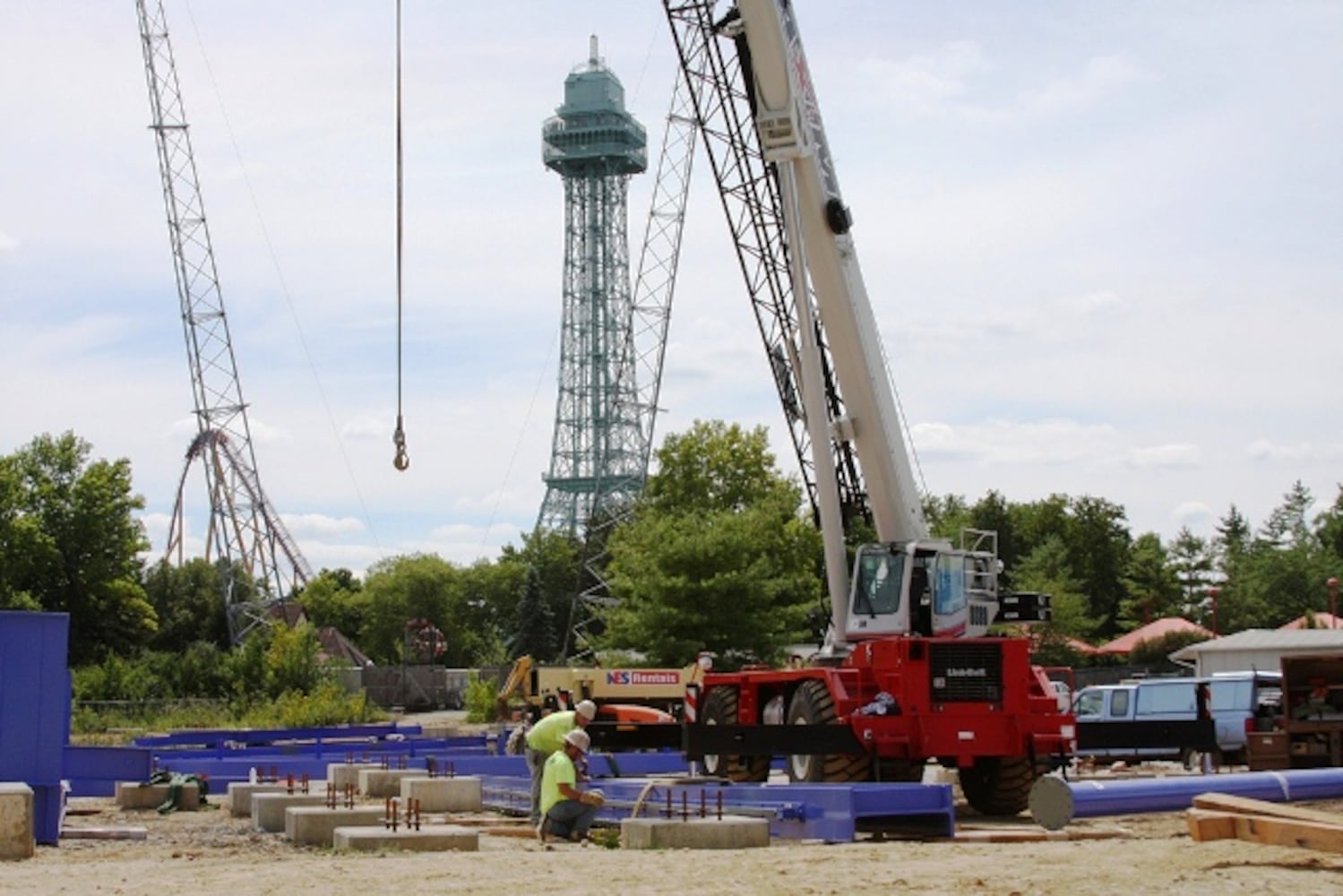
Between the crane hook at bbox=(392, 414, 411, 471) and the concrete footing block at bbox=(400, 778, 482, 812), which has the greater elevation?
the crane hook at bbox=(392, 414, 411, 471)

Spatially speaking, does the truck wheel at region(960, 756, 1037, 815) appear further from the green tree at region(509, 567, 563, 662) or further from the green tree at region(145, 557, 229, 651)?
the green tree at region(145, 557, 229, 651)

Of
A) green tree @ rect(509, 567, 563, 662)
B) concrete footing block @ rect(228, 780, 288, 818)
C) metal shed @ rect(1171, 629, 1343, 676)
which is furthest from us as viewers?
green tree @ rect(509, 567, 563, 662)

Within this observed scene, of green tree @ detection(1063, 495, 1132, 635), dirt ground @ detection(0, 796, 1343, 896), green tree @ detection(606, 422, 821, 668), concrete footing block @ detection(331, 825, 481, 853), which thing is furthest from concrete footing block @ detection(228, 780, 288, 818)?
green tree @ detection(1063, 495, 1132, 635)

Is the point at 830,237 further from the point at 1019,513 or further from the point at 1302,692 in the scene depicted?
the point at 1019,513

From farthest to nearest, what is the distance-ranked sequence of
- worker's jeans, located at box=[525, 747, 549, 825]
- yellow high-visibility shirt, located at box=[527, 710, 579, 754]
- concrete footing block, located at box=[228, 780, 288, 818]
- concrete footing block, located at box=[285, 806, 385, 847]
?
concrete footing block, located at box=[228, 780, 288, 818], worker's jeans, located at box=[525, 747, 549, 825], yellow high-visibility shirt, located at box=[527, 710, 579, 754], concrete footing block, located at box=[285, 806, 385, 847]

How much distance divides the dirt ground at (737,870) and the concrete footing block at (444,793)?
4.43 metres

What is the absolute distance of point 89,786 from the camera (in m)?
24.2

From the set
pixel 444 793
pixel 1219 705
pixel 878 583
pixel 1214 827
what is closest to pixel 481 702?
pixel 1219 705

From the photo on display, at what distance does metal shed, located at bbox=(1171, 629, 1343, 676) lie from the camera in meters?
48.8

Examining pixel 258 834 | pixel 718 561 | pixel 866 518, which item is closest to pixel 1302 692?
pixel 866 518

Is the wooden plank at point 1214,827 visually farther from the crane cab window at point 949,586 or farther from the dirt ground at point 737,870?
the crane cab window at point 949,586

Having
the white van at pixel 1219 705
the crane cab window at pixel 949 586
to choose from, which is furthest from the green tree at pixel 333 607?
the crane cab window at pixel 949 586

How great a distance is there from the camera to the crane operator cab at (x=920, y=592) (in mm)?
21531

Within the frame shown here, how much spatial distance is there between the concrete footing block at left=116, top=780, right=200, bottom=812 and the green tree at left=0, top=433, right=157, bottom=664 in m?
58.7
